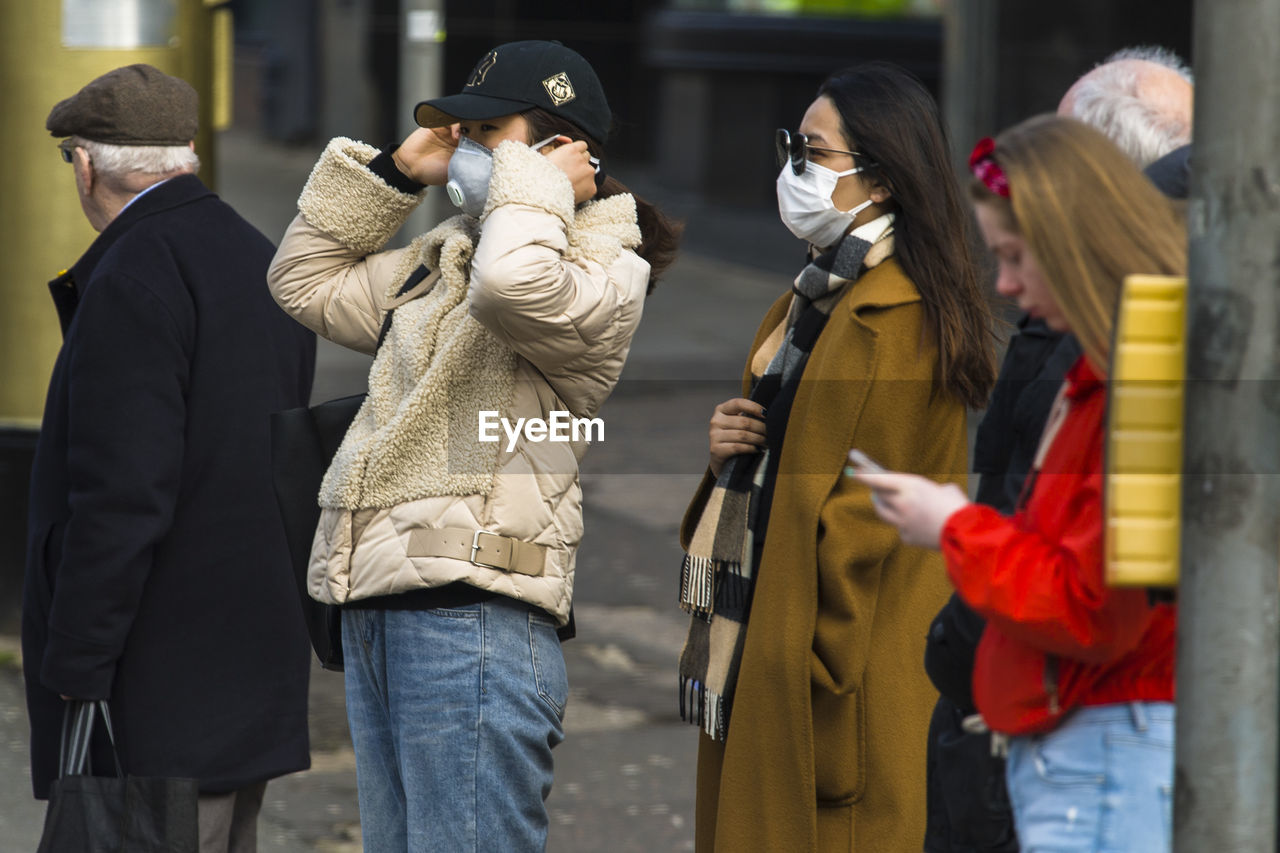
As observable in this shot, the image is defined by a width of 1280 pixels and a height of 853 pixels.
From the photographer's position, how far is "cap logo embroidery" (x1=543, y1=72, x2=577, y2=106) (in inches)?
116

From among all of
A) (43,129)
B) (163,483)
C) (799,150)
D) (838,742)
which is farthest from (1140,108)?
(43,129)

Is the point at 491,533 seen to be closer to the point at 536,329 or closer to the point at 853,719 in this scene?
the point at 536,329

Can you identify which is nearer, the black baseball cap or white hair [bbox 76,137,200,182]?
the black baseball cap

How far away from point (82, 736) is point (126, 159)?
47.3 inches

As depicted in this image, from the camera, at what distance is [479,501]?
112 inches

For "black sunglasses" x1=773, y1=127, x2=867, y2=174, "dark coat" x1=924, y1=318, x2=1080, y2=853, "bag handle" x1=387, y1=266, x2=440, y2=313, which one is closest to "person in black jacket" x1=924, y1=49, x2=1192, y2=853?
Result: "dark coat" x1=924, y1=318, x2=1080, y2=853

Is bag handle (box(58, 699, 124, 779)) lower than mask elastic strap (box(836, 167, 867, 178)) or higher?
lower

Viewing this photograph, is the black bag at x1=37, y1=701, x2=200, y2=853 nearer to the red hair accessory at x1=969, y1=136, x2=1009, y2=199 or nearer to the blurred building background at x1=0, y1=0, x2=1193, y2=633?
the red hair accessory at x1=969, y1=136, x2=1009, y2=199

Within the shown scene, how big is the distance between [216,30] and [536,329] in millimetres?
3622

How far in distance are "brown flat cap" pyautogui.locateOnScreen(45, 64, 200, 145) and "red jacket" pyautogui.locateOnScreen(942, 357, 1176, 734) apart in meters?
2.14

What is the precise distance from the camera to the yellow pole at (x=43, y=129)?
18.5 feet

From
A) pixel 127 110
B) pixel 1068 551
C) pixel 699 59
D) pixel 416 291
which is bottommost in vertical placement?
pixel 1068 551

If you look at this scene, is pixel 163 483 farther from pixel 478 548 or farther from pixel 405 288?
pixel 478 548

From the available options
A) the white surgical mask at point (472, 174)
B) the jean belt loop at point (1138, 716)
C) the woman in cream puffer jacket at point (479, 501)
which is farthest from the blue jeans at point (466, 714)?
the jean belt loop at point (1138, 716)
